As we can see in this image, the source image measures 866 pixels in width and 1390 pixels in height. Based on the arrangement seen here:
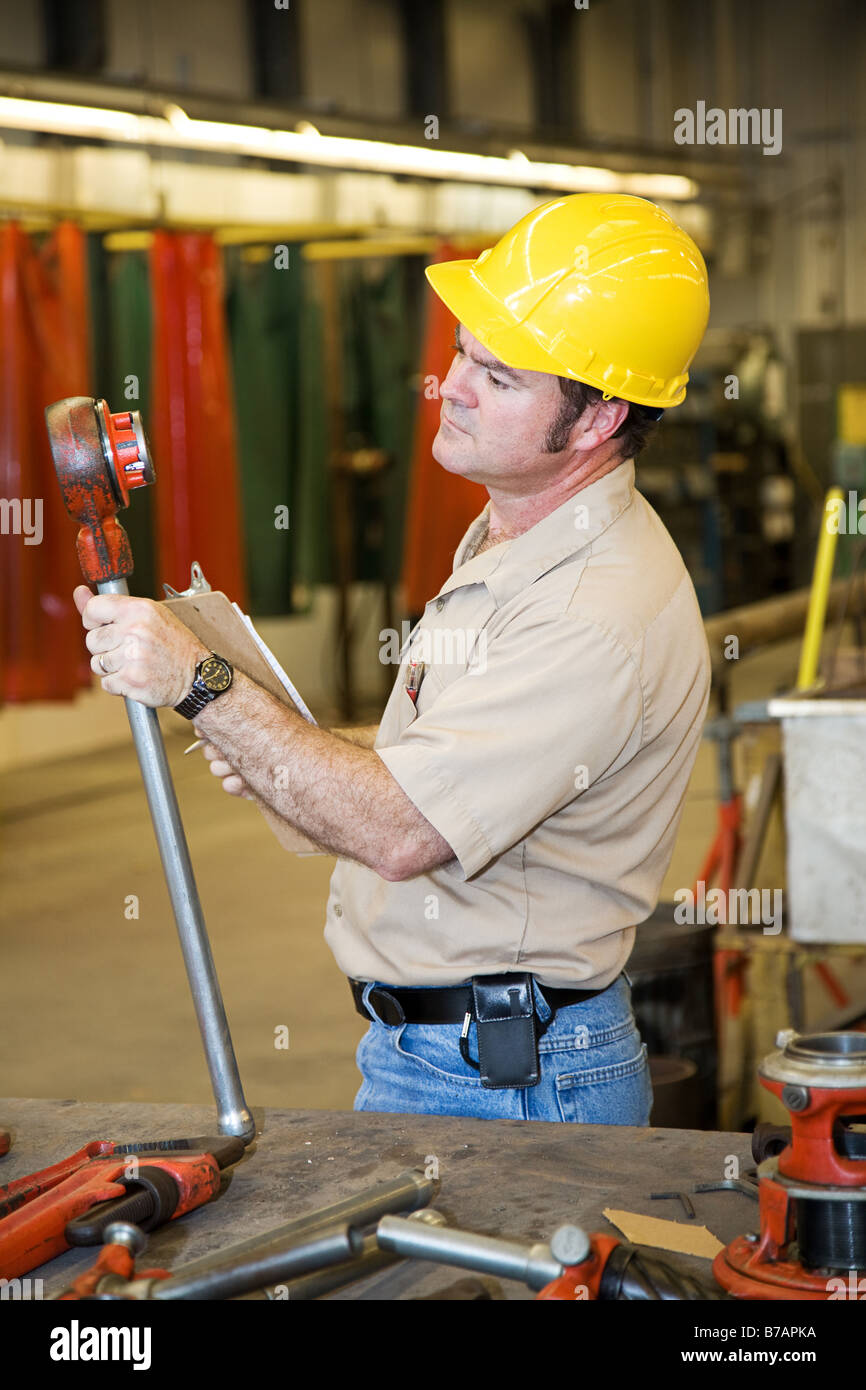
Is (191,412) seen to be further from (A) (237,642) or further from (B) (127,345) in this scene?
(A) (237,642)

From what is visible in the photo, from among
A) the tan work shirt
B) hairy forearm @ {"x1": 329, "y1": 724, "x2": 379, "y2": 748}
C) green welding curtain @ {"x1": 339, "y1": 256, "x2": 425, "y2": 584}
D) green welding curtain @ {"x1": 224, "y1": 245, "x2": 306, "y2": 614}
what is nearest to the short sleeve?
the tan work shirt

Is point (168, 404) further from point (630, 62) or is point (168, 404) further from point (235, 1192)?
point (630, 62)

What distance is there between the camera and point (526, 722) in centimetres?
173

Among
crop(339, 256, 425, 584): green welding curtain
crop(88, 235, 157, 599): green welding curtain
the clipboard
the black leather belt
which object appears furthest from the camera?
crop(339, 256, 425, 584): green welding curtain

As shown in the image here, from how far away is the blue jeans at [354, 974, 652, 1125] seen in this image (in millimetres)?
1938

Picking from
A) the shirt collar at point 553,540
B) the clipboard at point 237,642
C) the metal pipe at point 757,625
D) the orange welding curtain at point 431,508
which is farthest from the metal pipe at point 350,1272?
the orange welding curtain at point 431,508

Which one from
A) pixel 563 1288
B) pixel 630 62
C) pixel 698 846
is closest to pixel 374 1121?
pixel 563 1288

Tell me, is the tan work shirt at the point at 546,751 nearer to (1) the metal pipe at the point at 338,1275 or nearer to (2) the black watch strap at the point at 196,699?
(2) the black watch strap at the point at 196,699

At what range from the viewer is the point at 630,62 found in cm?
1243

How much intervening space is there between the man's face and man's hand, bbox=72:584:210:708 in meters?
0.43

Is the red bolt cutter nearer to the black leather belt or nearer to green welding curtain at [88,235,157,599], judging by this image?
the black leather belt

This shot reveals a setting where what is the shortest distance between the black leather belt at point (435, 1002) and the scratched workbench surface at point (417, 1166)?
0.40 ft

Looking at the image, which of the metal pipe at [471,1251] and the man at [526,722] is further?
the man at [526,722]

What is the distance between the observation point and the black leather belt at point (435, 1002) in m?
1.90
